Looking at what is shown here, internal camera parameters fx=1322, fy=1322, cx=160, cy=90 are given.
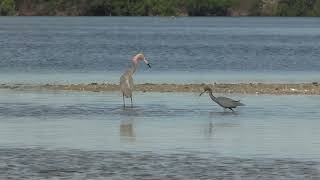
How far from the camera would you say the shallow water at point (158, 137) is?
17.4 metres

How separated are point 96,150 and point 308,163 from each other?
3.20 meters

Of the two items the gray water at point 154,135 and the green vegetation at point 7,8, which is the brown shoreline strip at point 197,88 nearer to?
the gray water at point 154,135

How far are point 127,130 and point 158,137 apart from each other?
1342mm

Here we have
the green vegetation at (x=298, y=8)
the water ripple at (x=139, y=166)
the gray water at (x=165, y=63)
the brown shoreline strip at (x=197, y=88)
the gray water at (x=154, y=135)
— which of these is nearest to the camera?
the water ripple at (x=139, y=166)

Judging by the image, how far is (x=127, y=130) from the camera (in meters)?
22.1

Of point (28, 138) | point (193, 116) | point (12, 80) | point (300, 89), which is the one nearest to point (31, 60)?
point (12, 80)

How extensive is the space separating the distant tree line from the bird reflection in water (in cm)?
14574

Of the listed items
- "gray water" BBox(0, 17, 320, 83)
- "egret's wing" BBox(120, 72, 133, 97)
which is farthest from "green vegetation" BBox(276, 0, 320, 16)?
"egret's wing" BBox(120, 72, 133, 97)

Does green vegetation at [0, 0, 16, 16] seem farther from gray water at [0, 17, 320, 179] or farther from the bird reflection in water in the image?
the bird reflection in water

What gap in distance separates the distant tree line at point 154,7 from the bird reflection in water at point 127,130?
14574 centimetres

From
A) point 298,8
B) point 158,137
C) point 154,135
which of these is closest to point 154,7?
point 298,8

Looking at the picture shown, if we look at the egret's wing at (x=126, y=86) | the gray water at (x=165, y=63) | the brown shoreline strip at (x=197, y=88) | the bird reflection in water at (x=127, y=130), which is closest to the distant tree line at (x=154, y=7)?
the gray water at (x=165, y=63)

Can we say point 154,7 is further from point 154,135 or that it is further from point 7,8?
point 154,135

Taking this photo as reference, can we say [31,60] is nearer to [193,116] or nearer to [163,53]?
[163,53]
